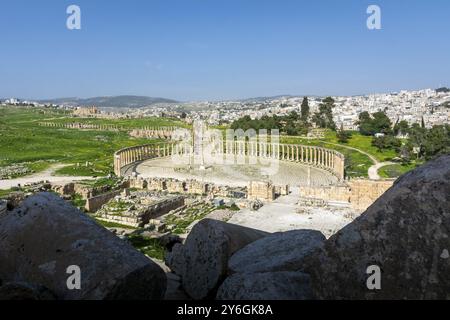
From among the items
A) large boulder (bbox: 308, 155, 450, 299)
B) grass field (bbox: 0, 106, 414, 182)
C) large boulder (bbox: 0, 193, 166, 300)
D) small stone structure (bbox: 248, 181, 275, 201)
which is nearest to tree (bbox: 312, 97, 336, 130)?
grass field (bbox: 0, 106, 414, 182)

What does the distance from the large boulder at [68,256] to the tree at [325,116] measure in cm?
12177

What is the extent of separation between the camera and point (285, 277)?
7395mm

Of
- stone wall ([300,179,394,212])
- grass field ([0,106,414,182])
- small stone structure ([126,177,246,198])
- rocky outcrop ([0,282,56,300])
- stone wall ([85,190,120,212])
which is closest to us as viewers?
rocky outcrop ([0,282,56,300])

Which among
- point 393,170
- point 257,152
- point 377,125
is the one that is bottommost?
point 393,170

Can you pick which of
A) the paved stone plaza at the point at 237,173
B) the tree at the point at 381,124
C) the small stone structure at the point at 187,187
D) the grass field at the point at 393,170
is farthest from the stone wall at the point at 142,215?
the tree at the point at 381,124

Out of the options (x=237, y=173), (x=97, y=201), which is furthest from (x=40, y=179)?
(x=237, y=173)

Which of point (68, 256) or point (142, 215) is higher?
point (68, 256)

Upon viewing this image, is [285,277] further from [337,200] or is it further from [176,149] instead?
[176,149]

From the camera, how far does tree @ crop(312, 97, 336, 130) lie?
414 feet

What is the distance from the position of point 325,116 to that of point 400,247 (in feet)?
417

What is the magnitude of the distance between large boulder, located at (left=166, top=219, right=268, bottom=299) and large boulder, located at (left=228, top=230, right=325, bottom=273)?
0.81 ft

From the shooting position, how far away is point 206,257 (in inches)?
358

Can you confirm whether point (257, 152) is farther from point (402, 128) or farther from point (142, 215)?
point (142, 215)

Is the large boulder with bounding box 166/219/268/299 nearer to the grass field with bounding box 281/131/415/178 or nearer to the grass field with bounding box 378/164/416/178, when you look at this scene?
the grass field with bounding box 378/164/416/178
